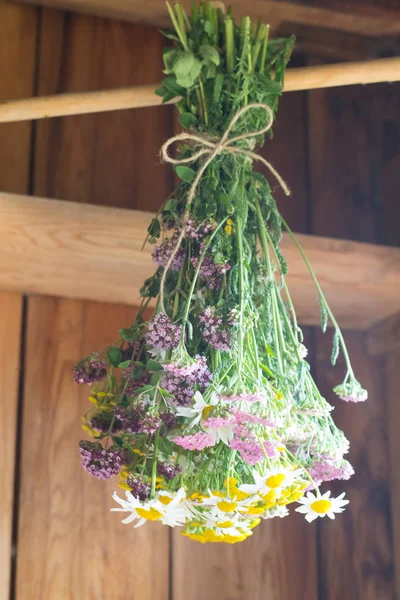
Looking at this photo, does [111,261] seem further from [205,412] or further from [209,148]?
[205,412]

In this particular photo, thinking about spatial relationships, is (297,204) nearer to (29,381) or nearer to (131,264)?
(131,264)

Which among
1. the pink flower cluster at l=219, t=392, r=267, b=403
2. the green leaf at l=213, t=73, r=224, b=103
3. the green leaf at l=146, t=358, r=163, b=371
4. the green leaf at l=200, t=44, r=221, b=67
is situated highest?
the green leaf at l=200, t=44, r=221, b=67

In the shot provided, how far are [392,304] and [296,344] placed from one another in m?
0.49

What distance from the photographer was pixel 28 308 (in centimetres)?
135

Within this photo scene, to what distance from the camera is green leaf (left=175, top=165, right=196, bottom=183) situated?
974mm

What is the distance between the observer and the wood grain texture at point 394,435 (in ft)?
4.59

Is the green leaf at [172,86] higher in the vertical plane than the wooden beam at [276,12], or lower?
lower

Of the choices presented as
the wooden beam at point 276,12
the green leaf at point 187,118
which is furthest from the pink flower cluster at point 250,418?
the wooden beam at point 276,12

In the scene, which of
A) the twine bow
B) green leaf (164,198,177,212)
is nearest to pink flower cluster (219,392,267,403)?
the twine bow

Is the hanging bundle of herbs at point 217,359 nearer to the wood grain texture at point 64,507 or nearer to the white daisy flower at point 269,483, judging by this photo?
the white daisy flower at point 269,483

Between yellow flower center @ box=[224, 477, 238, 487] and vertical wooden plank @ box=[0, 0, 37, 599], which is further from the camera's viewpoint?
vertical wooden plank @ box=[0, 0, 37, 599]

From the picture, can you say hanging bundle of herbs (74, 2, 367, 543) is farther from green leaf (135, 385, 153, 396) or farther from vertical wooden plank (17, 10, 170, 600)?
vertical wooden plank (17, 10, 170, 600)

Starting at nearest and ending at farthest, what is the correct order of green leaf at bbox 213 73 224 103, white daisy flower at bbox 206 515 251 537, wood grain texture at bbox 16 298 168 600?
1. white daisy flower at bbox 206 515 251 537
2. green leaf at bbox 213 73 224 103
3. wood grain texture at bbox 16 298 168 600

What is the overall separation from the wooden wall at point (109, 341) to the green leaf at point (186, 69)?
480 millimetres
